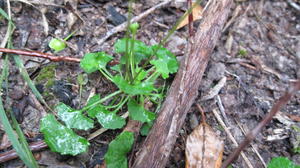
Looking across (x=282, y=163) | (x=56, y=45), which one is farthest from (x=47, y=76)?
(x=282, y=163)

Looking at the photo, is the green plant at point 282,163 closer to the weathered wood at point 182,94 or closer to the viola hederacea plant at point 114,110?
the weathered wood at point 182,94

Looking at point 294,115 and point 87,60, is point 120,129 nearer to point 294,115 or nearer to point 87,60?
point 87,60

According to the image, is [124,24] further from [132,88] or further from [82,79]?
[132,88]

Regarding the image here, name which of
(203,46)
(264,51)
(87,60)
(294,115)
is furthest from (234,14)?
(87,60)

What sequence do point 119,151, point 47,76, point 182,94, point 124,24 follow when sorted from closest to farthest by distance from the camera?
point 119,151 → point 182,94 → point 47,76 → point 124,24

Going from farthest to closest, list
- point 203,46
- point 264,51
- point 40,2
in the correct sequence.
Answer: point 264,51 → point 40,2 → point 203,46

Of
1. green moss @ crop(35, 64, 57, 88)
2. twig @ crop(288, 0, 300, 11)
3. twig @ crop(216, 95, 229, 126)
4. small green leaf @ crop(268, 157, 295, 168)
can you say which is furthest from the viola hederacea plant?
twig @ crop(288, 0, 300, 11)

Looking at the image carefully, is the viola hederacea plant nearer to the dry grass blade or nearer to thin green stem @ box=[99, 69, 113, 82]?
thin green stem @ box=[99, 69, 113, 82]
